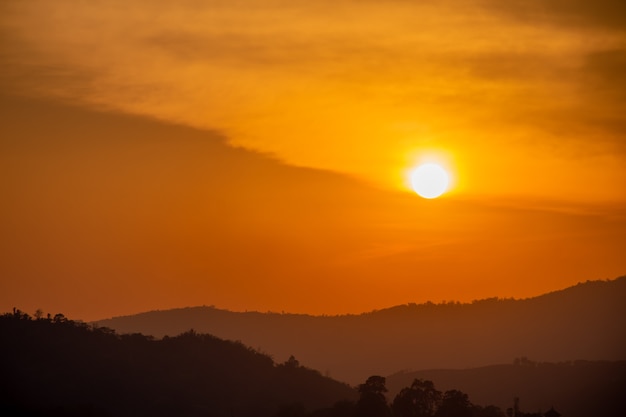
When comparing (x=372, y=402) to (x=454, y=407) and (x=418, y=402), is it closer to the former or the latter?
(x=418, y=402)

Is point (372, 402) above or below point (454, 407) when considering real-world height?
above

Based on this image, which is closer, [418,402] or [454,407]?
[454,407]

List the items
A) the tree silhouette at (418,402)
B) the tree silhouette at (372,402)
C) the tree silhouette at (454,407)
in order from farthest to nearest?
1. the tree silhouette at (418,402)
2. the tree silhouette at (372,402)
3. the tree silhouette at (454,407)

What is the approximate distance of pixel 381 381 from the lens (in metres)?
198

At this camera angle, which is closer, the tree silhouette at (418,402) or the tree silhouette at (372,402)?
the tree silhouette at (372,402)

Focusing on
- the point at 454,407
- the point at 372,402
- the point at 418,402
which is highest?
the point at 418,402

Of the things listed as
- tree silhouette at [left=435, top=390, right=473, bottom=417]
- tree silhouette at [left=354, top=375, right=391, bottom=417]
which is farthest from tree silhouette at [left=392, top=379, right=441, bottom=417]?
tree silhouette at [left=435, top=390, right=473, bottom=417]

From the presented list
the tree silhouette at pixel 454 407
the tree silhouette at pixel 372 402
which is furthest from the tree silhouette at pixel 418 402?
the tree silhouette at pixel 454 407

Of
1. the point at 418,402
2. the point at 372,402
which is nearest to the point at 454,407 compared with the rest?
the point at 418,402

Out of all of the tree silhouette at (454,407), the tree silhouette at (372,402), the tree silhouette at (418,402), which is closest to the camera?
the tree silhouette at (454,407)

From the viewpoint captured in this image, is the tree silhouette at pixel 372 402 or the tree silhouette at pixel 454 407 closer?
the tree silhouette at pixel 454 407

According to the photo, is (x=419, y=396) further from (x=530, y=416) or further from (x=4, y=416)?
(x=4, y=416)

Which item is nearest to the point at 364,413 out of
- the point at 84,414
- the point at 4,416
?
the point at 84,414

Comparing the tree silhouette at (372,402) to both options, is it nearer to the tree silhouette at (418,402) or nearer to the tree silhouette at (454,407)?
the tree silhouette at (418,402)
